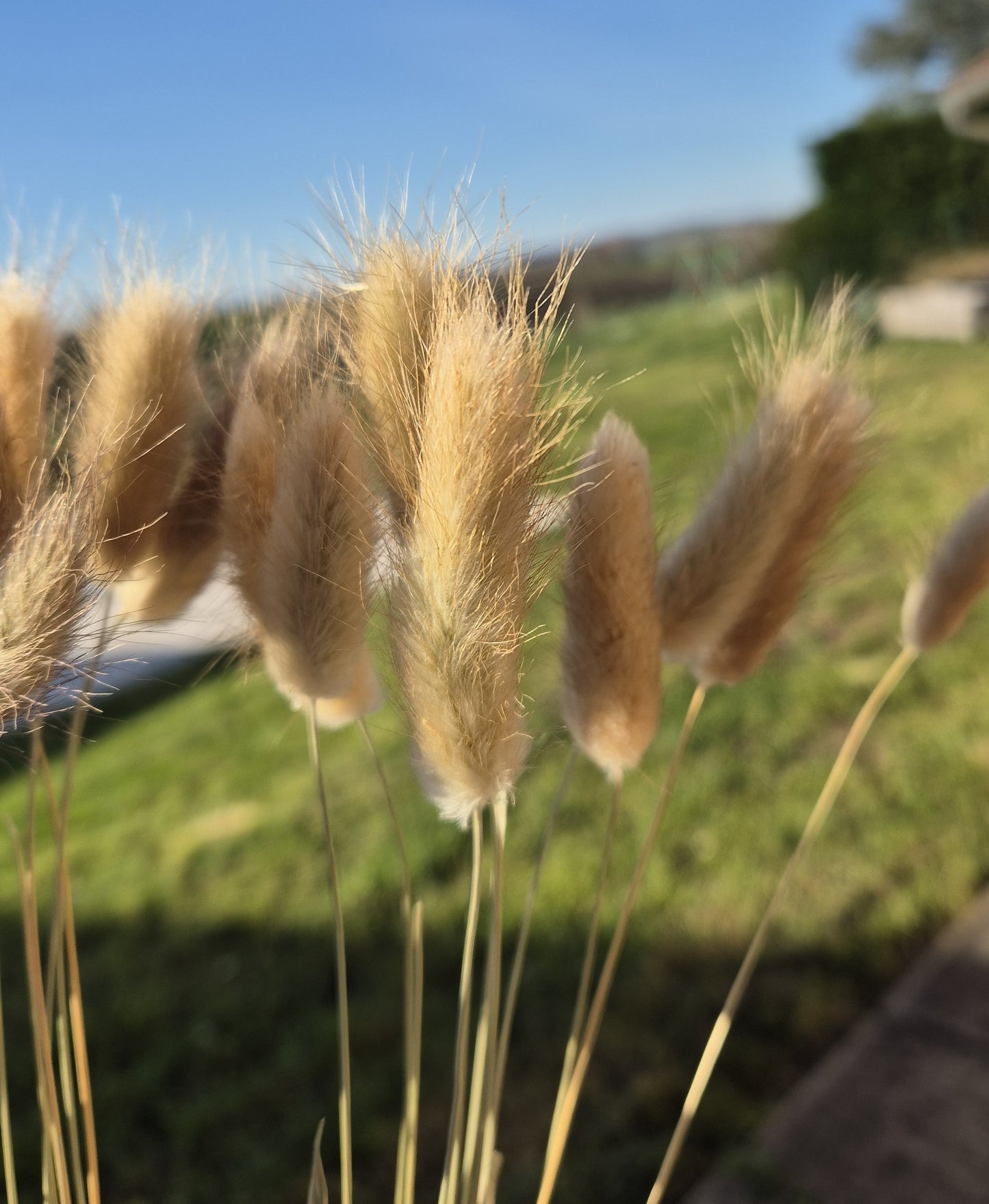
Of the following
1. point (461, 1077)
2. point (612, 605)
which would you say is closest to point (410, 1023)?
point (461, 1077)

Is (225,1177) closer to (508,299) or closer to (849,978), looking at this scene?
(849,978)

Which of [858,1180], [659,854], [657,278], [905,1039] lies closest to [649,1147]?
[858,1180]

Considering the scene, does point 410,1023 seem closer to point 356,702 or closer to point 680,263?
point 356,702

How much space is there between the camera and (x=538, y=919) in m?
2.47

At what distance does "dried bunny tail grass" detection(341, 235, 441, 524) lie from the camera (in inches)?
22.0

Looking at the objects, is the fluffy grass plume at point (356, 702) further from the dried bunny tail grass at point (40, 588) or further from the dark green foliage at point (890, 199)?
the dark green foliage at point (890, 199)

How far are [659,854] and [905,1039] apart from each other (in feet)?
2.73

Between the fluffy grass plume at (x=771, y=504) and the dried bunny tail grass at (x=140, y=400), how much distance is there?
1.14 ft

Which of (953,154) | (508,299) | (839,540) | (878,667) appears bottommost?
(878,667)

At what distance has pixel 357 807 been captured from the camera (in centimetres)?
323

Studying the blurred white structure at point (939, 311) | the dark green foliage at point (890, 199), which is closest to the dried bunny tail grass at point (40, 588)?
the blurred white structure at point (939, 311)

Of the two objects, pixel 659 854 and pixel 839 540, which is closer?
pixel 839 540

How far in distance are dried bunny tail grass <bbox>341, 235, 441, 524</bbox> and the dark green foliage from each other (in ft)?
35.0

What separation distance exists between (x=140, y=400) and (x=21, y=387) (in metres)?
0.08
